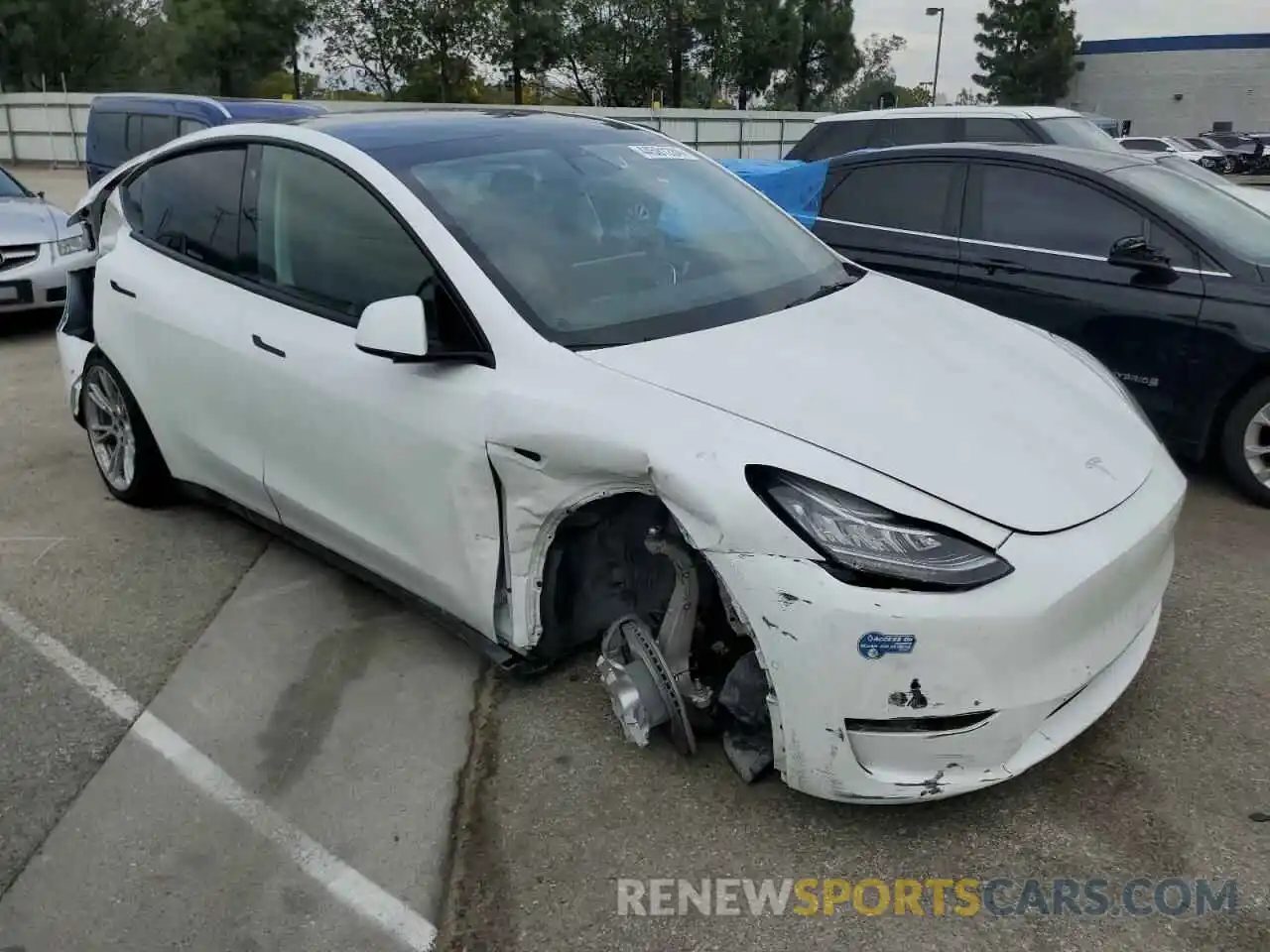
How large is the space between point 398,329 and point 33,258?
6986mm

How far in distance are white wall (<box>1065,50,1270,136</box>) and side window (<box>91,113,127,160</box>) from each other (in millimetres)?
58773

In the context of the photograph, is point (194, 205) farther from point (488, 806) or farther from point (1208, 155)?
point (1208, 155)

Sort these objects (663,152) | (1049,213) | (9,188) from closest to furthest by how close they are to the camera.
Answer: (663,152) → (1049,213) → (9,188)

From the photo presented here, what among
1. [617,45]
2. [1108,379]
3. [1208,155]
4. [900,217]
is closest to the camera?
[1108,379]

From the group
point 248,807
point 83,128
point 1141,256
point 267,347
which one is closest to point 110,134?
point 267,347

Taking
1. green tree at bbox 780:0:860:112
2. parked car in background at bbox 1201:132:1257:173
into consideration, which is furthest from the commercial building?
parked car in background at bbox 1201:132:1257:173

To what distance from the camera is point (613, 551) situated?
10.2ft

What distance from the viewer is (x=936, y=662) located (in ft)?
7.54

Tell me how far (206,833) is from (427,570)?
91 cm

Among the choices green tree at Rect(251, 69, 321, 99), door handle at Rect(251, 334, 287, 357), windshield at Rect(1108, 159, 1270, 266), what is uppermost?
green tree at Rect(251, 69, 321, 99)

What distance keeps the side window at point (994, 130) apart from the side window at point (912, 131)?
0.22 metres

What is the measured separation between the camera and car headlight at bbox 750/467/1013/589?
2305 millimetres

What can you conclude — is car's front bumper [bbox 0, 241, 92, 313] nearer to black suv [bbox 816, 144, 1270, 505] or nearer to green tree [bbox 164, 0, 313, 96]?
black suv [bbox 816, 144, 1270, 505]

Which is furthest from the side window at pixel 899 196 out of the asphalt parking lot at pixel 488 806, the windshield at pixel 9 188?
the windshield at pixel 9 188
